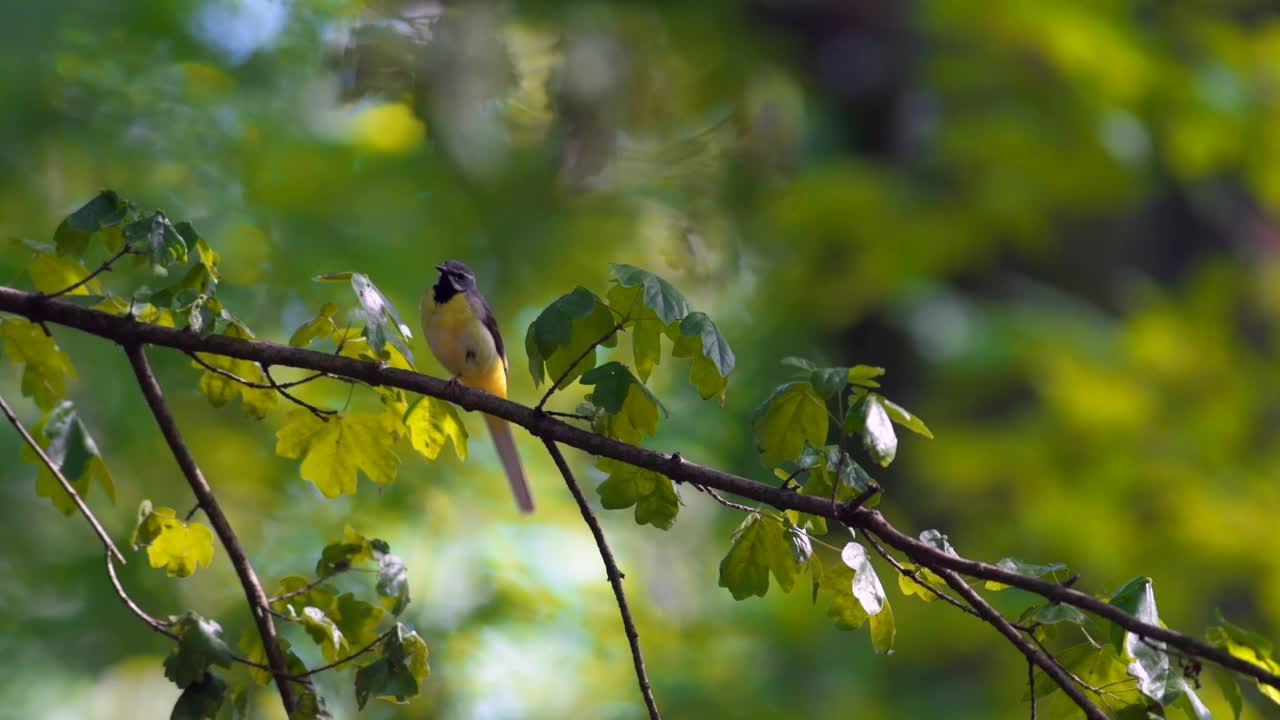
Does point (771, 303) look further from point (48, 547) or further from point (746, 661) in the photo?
point (48, 547)

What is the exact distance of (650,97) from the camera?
304 inches

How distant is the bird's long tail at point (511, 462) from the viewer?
3.96 m

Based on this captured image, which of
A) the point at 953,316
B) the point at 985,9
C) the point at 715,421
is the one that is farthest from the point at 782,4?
the point at 715,421

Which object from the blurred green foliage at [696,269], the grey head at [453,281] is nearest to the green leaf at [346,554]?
the grey head at [453,281]

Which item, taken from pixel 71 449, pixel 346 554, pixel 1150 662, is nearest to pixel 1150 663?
pixel 1150 662

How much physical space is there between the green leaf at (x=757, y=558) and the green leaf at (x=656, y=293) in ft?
1.37

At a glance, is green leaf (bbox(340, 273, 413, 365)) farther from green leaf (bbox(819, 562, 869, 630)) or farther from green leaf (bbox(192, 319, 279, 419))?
green leaf (bbox(819, 562, 869, 630))

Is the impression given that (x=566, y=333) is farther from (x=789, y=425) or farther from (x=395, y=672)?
(x=395, y=672)

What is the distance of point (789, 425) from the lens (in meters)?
2.21

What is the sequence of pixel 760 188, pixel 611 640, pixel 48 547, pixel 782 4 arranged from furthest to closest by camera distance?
1. pixel 782 4
2. pixel 760 188
3. pixel 611 640
4. pixel 48 547

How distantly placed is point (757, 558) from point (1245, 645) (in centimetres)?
84

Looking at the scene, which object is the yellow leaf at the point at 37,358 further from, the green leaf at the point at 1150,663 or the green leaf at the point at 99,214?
the green leaf at the point at 1150,663

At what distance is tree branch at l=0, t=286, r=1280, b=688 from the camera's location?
75.2 inches

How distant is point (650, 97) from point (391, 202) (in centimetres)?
179
